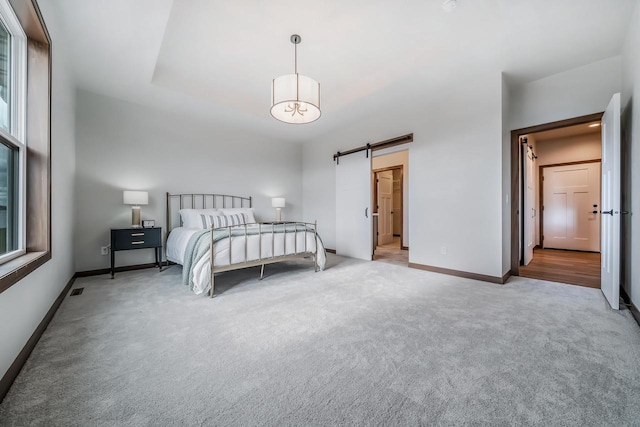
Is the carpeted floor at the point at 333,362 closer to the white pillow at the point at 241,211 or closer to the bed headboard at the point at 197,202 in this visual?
the bed headboard at the point at 197,202

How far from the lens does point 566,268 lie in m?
3.90

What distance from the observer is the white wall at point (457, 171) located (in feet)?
10.7

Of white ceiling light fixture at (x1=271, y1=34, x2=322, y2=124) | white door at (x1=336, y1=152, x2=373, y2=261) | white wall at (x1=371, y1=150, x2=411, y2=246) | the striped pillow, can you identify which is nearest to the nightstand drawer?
the striped pillow

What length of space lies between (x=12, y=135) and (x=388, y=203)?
22.9 ft

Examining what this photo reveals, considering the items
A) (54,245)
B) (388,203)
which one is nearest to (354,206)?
(388,203)

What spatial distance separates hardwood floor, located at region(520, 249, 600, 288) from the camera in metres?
3.30

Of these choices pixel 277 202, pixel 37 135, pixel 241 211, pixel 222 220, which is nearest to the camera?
pixel 37 135

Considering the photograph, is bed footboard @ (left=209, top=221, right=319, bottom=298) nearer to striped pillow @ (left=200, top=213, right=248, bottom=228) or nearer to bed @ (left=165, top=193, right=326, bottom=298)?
bed @ (left=165, top=193, right=326, bottom=298)

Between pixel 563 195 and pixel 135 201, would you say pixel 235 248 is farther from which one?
pixel 563 195

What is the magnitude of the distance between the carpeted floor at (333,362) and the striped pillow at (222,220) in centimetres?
160

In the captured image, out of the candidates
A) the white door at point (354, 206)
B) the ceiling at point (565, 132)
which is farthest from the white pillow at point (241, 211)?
the ceiling at point (565, 132)

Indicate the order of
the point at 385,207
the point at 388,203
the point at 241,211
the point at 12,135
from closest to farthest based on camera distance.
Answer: the point at 12,135 < the point at 241,211 < the point at 385,207 < the point at 388,203

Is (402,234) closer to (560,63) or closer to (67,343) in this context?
(560,63)

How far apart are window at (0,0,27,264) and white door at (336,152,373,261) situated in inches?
166
